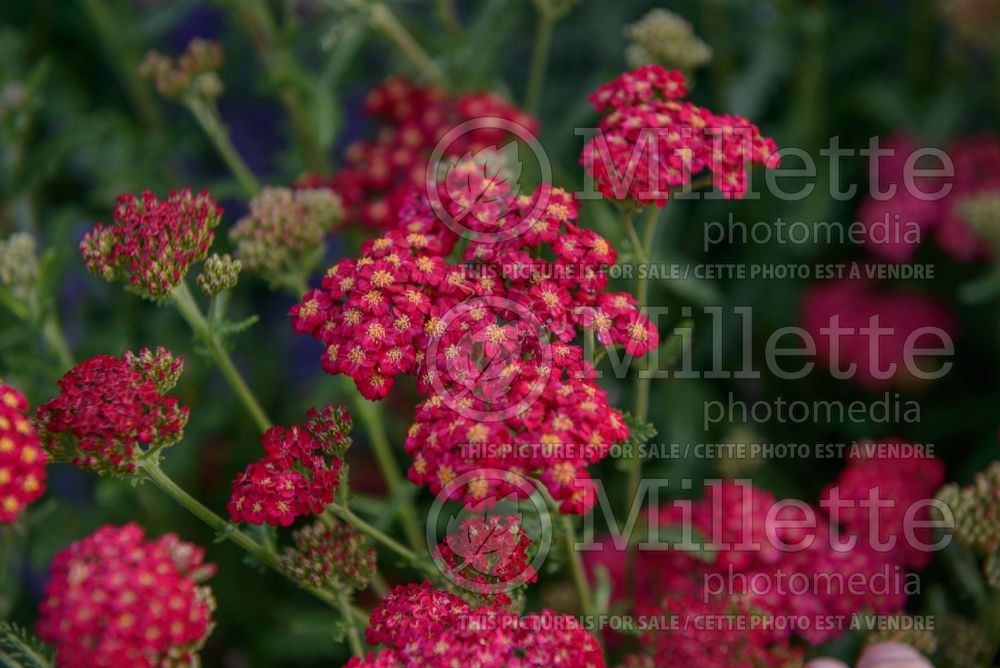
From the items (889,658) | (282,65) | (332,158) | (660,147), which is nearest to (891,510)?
(889,658)

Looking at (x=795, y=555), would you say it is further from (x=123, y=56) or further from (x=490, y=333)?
(x=123, y=56)

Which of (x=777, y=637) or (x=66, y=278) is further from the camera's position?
(x=66, y=278)

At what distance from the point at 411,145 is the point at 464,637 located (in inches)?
46.9

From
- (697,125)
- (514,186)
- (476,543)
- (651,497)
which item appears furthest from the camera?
(651,497)

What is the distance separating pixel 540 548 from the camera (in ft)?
4.65

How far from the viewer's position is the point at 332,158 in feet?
10.6

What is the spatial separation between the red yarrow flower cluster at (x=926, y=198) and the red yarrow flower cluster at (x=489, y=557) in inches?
63.0

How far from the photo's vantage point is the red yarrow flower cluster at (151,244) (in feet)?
4.58

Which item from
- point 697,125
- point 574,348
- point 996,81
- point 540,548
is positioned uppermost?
point 996,81

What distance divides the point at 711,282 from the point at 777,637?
4.19 ft

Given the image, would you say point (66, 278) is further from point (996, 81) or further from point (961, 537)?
point (996, 81)

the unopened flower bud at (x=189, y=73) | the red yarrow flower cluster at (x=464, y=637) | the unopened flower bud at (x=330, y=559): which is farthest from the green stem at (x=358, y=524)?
the unopened flower bud at (x=189, y=73)

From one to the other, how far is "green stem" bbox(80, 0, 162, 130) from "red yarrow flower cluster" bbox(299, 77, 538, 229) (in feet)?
2.93

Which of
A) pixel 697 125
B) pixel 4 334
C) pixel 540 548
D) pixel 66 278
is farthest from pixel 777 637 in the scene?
pixel 66 278
